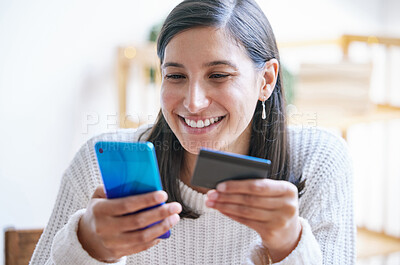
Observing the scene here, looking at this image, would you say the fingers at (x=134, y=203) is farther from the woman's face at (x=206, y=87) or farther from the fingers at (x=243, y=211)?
the woman's face at (x=206, y=87)

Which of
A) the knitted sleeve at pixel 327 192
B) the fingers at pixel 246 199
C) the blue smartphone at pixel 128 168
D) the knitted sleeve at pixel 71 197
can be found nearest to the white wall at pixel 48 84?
the knitted sleeve at pixel 71 197

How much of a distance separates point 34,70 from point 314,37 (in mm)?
1818

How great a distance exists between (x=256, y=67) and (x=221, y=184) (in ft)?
1.35

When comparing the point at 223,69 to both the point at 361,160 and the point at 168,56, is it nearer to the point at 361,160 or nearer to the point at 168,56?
the point at 168,56

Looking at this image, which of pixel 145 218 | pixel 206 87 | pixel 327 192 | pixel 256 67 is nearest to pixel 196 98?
pixel 206 87

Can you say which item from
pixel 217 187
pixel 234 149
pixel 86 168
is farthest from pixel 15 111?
pixel 217 187

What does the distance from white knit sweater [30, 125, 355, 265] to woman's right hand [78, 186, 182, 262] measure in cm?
38

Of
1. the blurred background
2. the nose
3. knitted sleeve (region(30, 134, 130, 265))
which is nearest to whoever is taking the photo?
the nose

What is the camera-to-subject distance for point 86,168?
4.60 ft

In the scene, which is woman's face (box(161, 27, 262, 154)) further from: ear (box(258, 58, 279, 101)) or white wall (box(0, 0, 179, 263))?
white wall (box(0, 0, 179, 263))

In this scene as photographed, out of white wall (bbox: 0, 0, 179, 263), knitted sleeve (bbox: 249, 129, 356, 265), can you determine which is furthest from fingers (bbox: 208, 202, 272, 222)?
white wall (bbox: 0, 0, 179, 263)

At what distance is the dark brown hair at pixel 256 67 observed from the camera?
3.86 ft

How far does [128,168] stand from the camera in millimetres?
928

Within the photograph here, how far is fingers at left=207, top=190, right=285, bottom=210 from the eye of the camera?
916mm
